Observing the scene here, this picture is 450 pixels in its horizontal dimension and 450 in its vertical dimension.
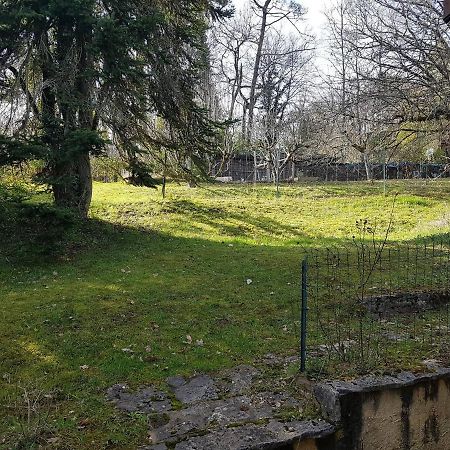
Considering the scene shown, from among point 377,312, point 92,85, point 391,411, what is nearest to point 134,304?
point 377,312

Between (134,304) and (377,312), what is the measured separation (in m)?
3.35

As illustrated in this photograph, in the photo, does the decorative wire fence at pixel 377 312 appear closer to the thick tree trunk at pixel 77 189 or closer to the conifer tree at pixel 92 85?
the conifer tree at pixel 92 85

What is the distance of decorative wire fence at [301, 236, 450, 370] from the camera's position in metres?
4.68

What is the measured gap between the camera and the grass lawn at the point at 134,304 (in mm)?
3949

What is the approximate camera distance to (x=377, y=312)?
21.0 feet

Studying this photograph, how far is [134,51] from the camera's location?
1017 cm

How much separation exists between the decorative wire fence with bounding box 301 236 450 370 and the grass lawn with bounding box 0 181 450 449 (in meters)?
0.40

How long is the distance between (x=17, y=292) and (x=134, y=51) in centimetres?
593

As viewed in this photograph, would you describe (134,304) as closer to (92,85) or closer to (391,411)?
(391,411)

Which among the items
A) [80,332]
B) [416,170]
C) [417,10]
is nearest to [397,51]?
[417,10]

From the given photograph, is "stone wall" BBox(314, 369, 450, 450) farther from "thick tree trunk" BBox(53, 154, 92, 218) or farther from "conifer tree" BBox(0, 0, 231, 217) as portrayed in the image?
"thick tree trunk" BBox(53, 154, 92, 218)

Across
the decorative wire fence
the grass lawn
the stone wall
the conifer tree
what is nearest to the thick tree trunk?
the conifer tree

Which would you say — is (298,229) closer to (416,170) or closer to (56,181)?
(56,181)

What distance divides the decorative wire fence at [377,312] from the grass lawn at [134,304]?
40cm
